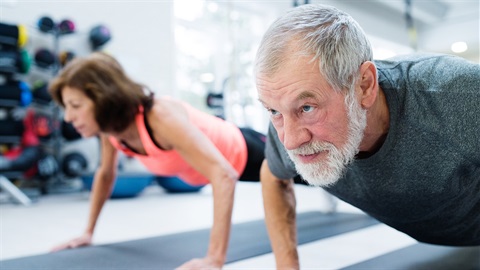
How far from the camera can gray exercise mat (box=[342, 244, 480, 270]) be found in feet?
4.69

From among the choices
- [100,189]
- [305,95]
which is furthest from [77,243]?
[305,95]

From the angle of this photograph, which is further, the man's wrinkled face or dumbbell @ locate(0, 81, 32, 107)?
dumbbell @ locate(0, 81, 32, 107)

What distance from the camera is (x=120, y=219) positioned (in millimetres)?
2746

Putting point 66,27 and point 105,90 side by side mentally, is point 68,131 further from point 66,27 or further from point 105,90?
point 105,90

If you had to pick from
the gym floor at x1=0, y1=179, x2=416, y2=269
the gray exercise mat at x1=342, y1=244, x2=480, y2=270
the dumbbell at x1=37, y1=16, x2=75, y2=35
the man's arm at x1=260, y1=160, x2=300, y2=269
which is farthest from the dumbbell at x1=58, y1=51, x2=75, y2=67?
the gray exercise mat at x1=342, y1=244, x2=480, y2=270

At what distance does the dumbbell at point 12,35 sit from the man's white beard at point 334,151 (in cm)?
357

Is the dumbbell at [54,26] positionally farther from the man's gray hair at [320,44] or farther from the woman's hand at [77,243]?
the man's gray hair at [320,44]

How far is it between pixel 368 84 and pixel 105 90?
1.10 metres

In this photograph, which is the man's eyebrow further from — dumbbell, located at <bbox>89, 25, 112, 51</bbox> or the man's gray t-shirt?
dumbbell, located at <bbox>89, 25, 112, 51</bbox>

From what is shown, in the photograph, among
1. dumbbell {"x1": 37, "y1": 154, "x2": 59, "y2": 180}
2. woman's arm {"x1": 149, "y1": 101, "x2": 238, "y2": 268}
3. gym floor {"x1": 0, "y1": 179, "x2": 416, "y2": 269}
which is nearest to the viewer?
woman's arm {"x1": 149, "y1": 101, "x2": 238, "y2": 268}

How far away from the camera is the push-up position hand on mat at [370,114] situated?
0.85 metres

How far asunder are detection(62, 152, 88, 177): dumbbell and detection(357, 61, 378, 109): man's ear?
3.79m

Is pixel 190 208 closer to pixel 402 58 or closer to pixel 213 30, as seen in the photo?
pixel 402 58

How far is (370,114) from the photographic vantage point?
983 millimetres
